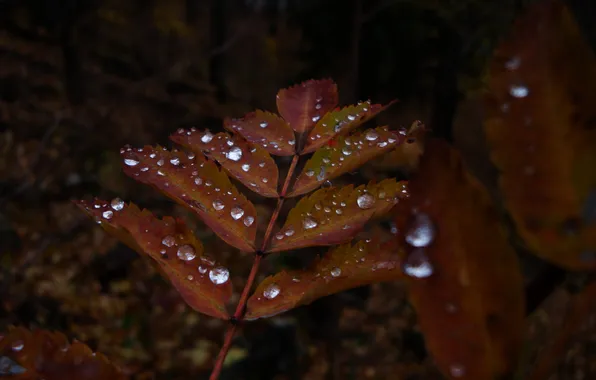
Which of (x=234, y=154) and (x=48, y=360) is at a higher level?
(x=234, y=154)

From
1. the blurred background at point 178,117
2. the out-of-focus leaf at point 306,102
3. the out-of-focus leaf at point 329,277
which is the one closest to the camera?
the out-of-focus leaf at point 329,277

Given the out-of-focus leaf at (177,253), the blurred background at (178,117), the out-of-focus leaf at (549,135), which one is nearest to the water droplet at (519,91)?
the out-of-focus leaf at (549,135)

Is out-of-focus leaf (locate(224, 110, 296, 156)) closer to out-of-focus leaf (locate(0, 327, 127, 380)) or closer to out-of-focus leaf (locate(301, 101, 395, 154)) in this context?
out-of-focus leaf (locate(301, 101, 395, 154))

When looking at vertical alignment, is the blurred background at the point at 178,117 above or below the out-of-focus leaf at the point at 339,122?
below

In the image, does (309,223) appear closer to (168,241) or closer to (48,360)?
(168,241)

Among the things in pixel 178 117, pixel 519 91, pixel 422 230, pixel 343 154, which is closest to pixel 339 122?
pixel 343 154

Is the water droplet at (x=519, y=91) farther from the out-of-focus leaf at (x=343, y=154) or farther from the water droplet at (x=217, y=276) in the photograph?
the water droplet at (x=217, y=276)

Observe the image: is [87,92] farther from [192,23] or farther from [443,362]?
[443,362]
